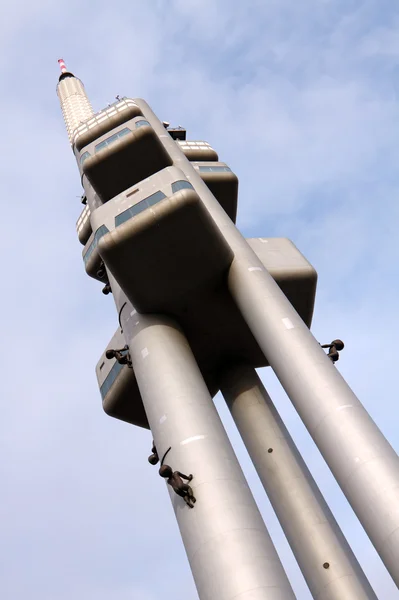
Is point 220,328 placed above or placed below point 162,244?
above

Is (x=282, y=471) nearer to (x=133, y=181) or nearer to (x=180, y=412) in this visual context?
(x=180, y=412)

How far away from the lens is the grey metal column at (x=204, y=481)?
15.7 metres

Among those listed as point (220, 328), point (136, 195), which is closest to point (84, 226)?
point (220, 328)

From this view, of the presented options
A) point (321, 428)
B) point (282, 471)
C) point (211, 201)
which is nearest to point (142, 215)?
point (211, 201)

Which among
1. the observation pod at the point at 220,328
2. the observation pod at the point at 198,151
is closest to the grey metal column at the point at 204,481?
the observation pod at the point at 220,328

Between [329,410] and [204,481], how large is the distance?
14.2 feet

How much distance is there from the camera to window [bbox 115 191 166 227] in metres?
22.6

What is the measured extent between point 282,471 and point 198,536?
8.02 metres

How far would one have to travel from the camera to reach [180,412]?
781 inches

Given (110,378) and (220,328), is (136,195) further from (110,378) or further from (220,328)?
(110,378)

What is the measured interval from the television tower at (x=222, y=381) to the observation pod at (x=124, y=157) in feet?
0.25

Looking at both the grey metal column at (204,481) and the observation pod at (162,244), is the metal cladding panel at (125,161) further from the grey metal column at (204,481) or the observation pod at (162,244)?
the grey metal column at (204,481)

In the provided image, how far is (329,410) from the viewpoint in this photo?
17.0m

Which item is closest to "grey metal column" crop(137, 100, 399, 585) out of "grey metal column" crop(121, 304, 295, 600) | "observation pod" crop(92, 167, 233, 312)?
"observation pod" crop(92, 167, 233, 312)
